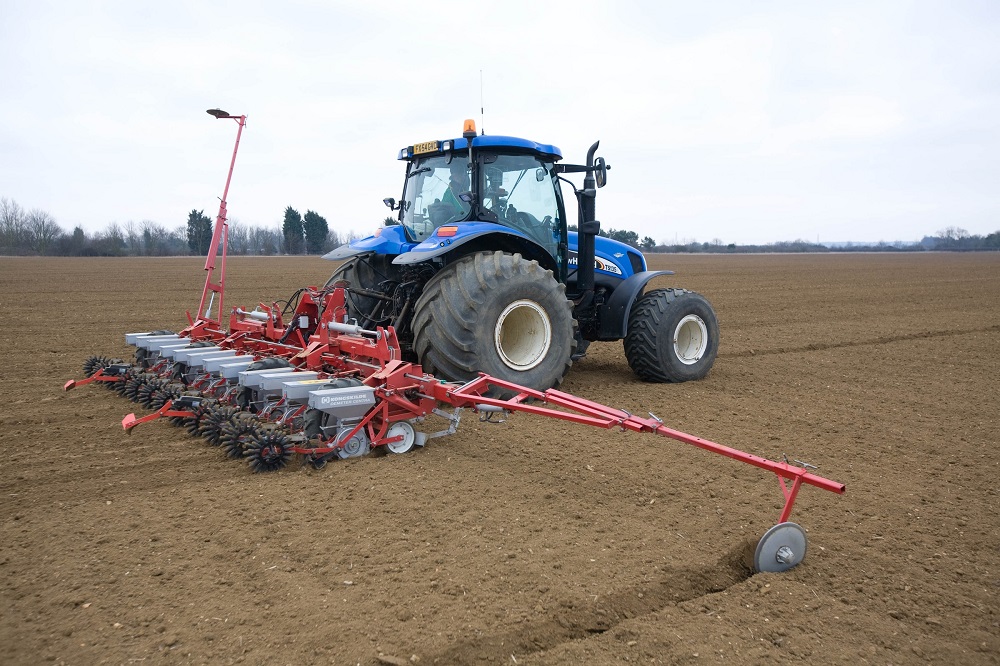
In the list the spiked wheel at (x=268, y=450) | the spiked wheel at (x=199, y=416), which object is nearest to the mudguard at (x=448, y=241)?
the spiked wheel at (x=199, y=416)

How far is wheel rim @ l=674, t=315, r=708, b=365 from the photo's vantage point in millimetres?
7305

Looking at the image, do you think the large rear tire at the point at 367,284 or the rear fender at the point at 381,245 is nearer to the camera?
the rear fender at the point at 381,245

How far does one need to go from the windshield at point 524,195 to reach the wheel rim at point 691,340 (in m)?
1.59

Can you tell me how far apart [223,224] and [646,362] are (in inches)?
163

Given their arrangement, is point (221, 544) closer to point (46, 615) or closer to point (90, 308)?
point (46, 615)

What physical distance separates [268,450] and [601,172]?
3.89 m

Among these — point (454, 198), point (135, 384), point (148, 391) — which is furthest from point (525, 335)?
point (135, 384)

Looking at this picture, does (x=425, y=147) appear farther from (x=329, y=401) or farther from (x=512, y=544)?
(x=512, y=544)

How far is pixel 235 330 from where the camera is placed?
21.7ft

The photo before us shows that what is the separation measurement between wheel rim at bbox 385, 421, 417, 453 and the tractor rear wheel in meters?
0.87

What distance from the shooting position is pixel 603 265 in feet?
24.0

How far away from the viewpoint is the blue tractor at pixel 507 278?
552 centimetres

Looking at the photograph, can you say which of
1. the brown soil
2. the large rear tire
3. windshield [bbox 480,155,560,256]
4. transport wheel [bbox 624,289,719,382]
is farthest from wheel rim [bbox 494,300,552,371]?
transport wheel [bbox 624,289,719,382]

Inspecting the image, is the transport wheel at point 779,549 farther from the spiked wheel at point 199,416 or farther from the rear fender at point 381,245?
the rear fender at point 381,245
